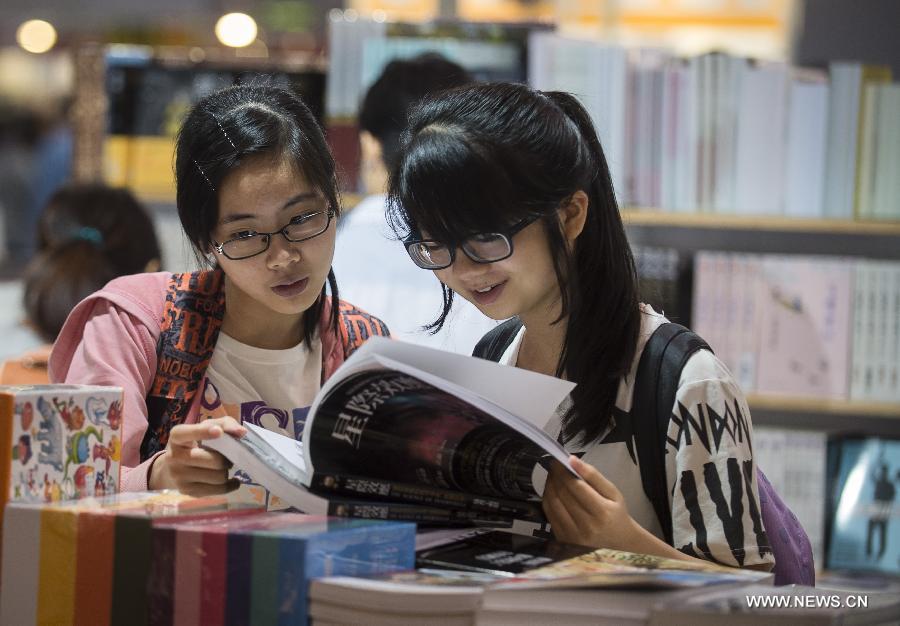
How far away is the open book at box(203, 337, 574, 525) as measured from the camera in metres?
0.92

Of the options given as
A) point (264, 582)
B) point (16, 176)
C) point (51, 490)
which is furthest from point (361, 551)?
point (16, 176)

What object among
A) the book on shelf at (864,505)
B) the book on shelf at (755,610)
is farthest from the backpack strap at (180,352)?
the book on shelf at (864,505)

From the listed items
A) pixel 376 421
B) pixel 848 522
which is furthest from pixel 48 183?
pixel 376 421

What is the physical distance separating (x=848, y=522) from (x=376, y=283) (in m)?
1.38

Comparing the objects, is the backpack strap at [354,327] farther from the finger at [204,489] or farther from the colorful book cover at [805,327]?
the colorful book cover at [805,327]

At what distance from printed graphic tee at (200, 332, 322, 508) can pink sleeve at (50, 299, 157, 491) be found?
86 mm

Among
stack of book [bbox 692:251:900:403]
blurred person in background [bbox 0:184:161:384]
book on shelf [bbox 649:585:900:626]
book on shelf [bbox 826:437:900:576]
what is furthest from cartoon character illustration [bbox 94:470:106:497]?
book on shelf [bbox 826:437:900:576]

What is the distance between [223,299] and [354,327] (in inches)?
7.1

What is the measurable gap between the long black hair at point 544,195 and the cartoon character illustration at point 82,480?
404 mm

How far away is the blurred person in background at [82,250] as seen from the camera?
2.18 m

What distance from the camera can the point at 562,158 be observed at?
1140mm

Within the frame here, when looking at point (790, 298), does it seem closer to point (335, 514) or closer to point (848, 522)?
→ point (848, 522)

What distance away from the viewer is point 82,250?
2207 millimetres

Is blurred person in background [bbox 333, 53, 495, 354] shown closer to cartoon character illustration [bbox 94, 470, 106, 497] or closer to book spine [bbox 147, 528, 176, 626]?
cartoon character illustration [bbox 94, 470, 106, 497]
